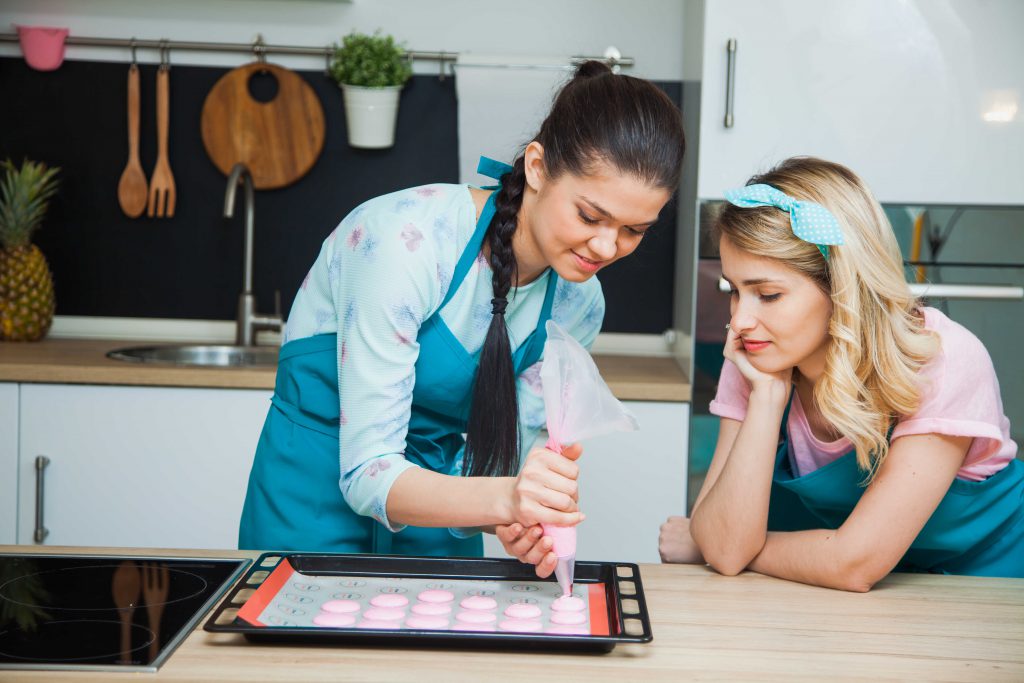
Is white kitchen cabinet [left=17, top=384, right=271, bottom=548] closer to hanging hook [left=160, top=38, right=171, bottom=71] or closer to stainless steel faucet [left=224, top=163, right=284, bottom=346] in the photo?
stainless steel faucet [left=224, top=163, right=284, bottom=346]

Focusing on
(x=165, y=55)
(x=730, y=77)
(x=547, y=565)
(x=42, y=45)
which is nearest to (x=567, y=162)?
(x=547, y=565)

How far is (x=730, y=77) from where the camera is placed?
7.52ft

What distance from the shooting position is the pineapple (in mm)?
2543

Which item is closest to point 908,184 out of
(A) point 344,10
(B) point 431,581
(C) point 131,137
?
(A) point 344,10

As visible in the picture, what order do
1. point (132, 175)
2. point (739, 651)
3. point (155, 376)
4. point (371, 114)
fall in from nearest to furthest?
point (739, 651), point (155, 376), point (371, 114), point (132, 175)

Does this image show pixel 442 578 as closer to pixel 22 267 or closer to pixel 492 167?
pixel 492 167

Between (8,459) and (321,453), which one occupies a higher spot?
(321,453)

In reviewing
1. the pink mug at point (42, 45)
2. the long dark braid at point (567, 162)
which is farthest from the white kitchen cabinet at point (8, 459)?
the long dark braid at point (567, 162)

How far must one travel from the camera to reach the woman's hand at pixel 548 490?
1062 millimetres

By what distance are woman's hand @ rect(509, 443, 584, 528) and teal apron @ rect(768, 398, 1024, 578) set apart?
48 cm

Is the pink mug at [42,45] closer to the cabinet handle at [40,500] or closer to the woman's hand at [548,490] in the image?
the cabinet handle at [40,500]

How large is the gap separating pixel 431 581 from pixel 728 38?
5.25ft

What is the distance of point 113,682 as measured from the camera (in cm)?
89

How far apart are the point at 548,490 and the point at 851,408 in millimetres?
466
